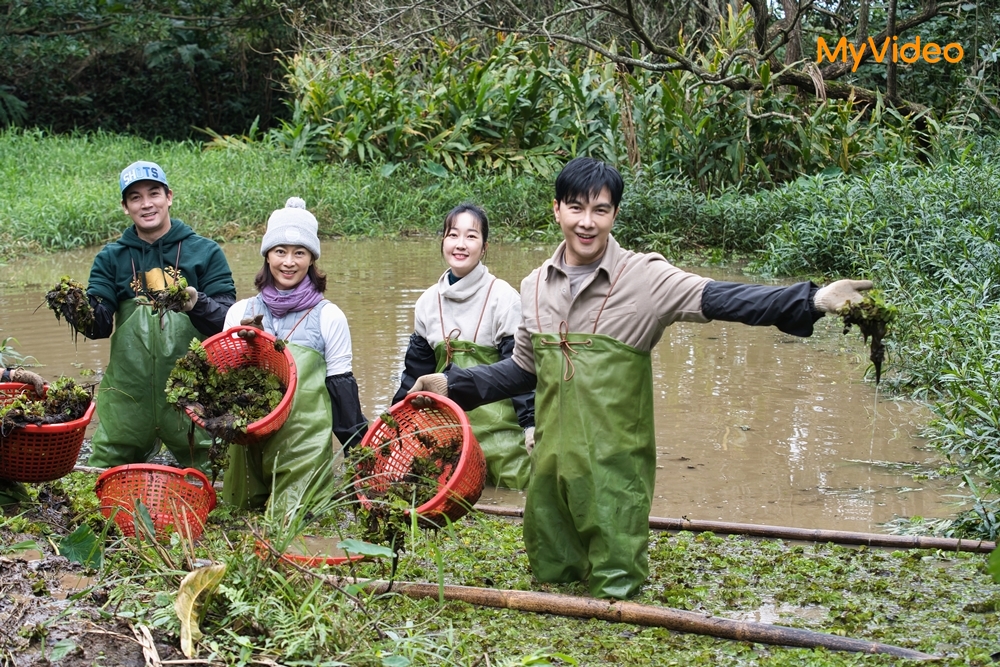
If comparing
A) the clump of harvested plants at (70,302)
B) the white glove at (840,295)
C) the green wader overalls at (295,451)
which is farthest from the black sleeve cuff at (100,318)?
the white glove at (840,295)

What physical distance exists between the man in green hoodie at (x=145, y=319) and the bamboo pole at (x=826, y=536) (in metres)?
2.11

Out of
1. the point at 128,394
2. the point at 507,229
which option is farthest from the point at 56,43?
the point at 128,394

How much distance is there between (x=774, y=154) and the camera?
39.0 ft

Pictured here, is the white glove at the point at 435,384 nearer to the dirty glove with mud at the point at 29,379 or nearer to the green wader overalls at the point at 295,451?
the green wader overalls at the point at 295,451

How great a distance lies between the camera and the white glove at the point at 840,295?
9.82 feet

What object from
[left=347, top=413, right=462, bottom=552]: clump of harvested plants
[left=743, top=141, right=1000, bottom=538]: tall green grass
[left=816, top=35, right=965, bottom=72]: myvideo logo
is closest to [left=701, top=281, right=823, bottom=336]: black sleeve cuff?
[left=347, top=413, right=462, bottom=552]: clump of harvested plants

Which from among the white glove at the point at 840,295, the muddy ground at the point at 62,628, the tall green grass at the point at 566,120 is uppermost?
the tall green grass at the point at 566,120

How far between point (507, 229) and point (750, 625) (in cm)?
945

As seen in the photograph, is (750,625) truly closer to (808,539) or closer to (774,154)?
(808,539)

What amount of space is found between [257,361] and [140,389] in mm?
675

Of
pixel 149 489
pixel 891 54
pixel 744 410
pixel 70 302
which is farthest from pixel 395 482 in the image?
pixel 891 54

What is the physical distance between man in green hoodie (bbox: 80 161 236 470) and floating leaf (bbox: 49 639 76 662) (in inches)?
88.0

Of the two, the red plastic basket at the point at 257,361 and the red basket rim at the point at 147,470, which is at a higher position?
the red plastic basket at the point at 257,361

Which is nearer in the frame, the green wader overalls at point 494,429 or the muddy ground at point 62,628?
the muddy ground at point 62,628
